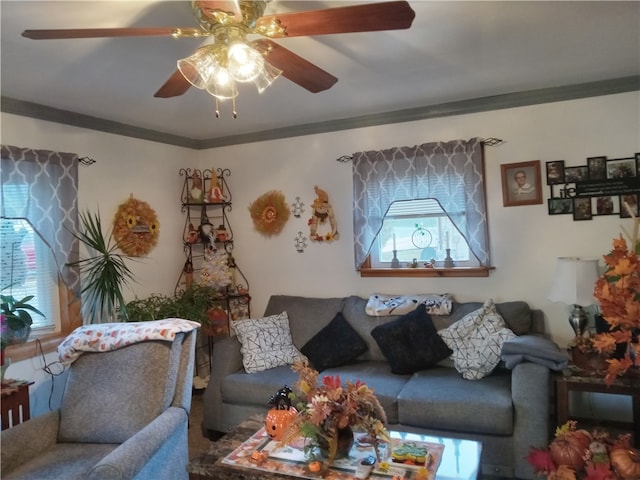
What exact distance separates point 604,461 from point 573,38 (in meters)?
2.02

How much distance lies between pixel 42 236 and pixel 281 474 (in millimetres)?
2313

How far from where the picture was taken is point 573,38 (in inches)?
92.4

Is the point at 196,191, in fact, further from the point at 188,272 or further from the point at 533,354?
the point at 533,354

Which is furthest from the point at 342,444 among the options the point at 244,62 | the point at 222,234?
the point at 222,234

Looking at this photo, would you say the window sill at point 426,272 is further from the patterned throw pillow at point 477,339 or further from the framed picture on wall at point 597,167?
the framed picture on wall at point 597,167

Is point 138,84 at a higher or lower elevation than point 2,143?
higher

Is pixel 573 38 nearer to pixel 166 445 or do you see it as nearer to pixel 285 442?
pixel 285 442

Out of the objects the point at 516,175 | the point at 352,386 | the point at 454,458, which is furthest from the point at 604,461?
the point at 516,175

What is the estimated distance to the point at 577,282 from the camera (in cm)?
275

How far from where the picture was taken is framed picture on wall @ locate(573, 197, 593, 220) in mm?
3137

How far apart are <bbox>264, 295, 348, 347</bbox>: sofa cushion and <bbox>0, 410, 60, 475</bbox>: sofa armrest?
1778mm

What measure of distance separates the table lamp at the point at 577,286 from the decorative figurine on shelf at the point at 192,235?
9.81 feet

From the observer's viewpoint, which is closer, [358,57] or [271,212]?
[358,57]

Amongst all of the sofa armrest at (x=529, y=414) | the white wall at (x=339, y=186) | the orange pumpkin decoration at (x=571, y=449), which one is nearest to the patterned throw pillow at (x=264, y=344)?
the white wall at (x=339, y=186)
